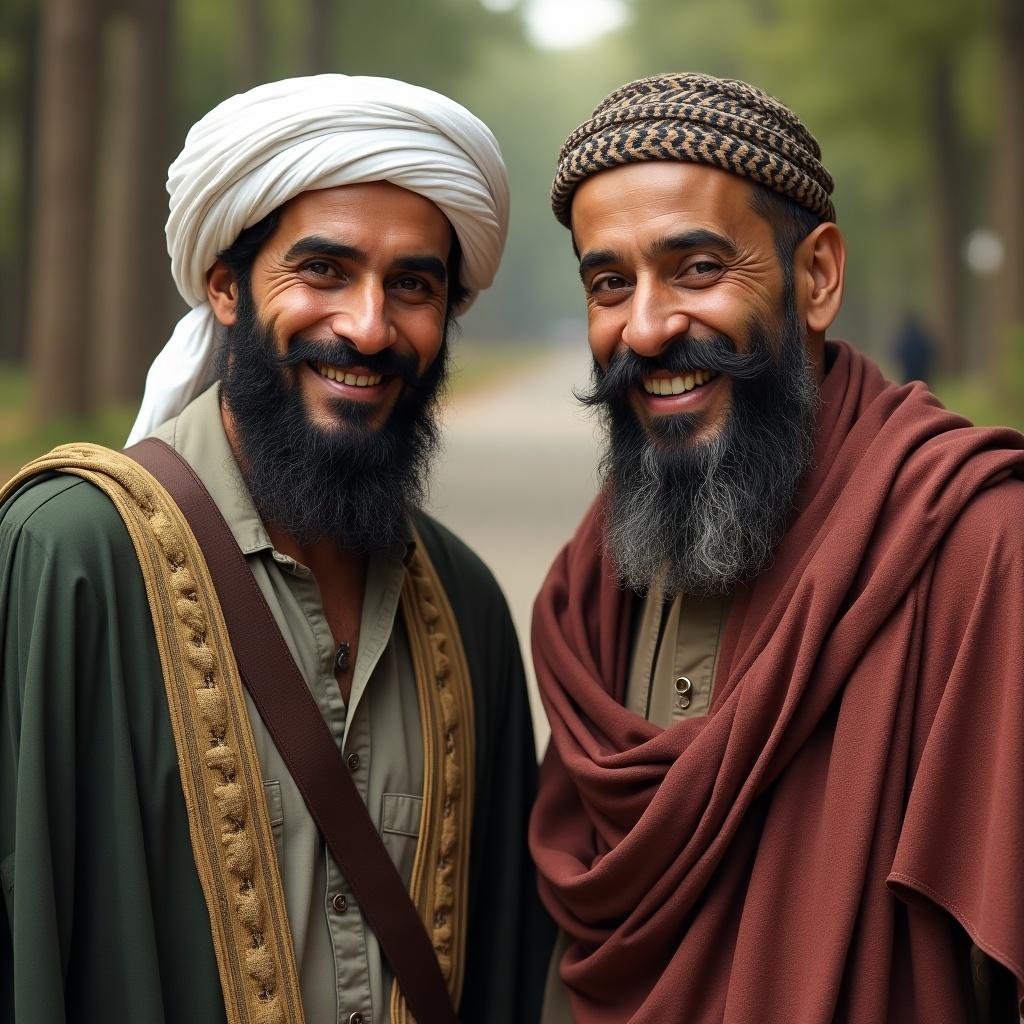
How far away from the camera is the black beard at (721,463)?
289cm

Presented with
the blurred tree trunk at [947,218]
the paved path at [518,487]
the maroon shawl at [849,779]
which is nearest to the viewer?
the maroon shawl at [849,779]

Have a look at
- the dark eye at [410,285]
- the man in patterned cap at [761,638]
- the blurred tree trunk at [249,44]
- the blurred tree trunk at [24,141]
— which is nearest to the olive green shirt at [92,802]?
the man in patterned cap at [761,638]

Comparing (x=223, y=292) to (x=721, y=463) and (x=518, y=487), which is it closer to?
(x=721, y=463)

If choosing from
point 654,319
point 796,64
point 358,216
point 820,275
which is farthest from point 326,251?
point 796,64

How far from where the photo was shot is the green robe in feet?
8.18

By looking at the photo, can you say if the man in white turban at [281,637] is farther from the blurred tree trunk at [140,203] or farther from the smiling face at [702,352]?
the blurred tree trunk at [140,203]

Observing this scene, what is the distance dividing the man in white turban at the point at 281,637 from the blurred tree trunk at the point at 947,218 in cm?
1960

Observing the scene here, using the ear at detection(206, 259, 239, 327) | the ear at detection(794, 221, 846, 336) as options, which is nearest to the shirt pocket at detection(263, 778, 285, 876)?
the ear at detection(206, 259, 239, 327)

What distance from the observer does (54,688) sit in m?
2.56

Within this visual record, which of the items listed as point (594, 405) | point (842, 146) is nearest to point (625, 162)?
point (594, 405)

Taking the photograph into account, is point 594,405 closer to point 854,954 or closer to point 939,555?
point 939,555

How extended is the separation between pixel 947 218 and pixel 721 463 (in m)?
20.2

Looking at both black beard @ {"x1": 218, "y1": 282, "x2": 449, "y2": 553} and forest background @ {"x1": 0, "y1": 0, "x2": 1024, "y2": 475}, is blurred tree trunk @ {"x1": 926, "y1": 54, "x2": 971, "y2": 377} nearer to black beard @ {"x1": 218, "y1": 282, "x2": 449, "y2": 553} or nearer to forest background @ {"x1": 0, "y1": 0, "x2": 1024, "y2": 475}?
forest background @ {"x1": 0, "y1": 0, "x2": 1024, "y2": 475}

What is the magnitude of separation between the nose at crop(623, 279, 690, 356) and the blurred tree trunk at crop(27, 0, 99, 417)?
11.1 metres
